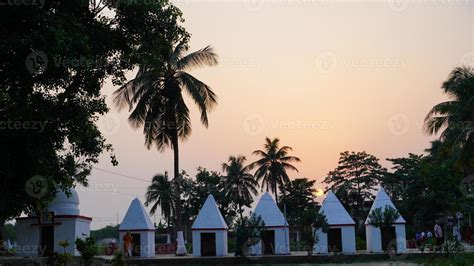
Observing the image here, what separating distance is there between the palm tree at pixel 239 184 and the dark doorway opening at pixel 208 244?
23303 mm

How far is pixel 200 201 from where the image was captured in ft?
181

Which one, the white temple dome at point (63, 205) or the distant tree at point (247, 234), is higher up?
the white temple dome at point (63, 205)

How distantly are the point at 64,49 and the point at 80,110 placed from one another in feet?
7.12

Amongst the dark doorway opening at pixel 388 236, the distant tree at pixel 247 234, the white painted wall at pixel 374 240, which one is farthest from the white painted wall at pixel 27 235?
the dark doorway opening at pixel 388 236

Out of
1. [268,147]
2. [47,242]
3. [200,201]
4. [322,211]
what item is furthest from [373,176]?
[47,242]

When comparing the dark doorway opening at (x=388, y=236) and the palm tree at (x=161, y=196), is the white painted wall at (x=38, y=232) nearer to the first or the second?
the dark doorway opening at (x=388, y=236)

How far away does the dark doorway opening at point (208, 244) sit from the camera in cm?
3011

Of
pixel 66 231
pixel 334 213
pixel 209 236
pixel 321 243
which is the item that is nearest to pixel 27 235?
pixel 66 231

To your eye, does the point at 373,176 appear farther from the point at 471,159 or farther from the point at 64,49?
the point at 64,49

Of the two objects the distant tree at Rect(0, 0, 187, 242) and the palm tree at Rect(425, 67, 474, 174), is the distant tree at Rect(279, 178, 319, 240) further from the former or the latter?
the distant tree at Rect(0, 0, 187, 242)

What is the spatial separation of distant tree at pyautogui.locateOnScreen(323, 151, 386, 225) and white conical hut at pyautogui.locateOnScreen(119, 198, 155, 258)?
28094 millimetres

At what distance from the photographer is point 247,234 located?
1069 inches

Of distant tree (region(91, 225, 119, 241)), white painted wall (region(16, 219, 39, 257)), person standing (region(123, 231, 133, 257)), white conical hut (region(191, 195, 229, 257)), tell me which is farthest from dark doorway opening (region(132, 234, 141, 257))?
distant tree (region(91, 225, 119, 241))

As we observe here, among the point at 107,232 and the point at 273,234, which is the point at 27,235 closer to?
the point at 273,234
